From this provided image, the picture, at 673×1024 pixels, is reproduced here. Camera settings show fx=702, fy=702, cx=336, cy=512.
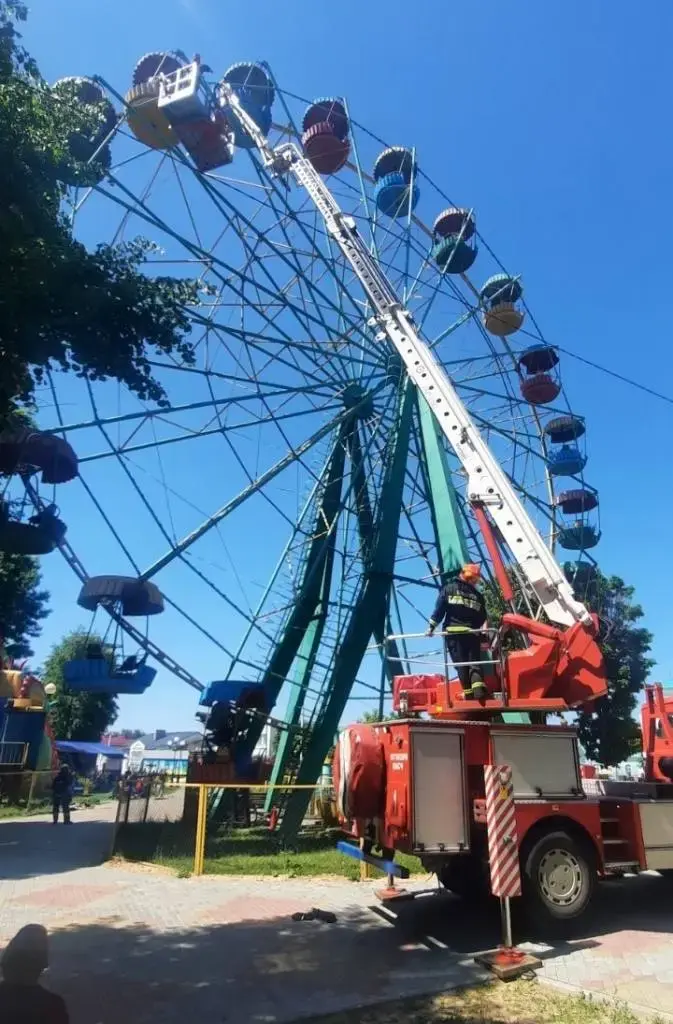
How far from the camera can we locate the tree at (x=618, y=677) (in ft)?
62.3

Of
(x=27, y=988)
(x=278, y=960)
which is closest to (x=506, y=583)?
(x=278, y=960)

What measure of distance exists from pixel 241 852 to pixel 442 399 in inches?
382

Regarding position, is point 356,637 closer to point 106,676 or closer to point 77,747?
point 106,676

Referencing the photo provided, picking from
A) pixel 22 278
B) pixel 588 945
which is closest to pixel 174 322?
pixel 22 278

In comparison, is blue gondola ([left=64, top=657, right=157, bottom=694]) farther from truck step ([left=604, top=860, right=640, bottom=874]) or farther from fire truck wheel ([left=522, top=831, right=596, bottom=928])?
truck step ([left=604, top=860, right=640, bottom=874])

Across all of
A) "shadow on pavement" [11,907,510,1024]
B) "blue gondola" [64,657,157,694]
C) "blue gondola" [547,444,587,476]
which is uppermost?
"blue gondola" [547,444,587,476]

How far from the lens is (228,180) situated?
1523cm

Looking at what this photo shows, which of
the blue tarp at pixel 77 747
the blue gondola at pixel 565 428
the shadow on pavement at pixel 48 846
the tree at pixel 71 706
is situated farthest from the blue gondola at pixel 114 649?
the tree at pixel 71 706

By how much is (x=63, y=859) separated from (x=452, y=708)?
906 cm

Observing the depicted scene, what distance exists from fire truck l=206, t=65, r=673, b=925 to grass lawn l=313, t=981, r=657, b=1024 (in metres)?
1.66

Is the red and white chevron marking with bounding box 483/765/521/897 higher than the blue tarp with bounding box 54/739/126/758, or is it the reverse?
the blue tarp with bounding box 54/739/126/758

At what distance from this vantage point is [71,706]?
1839 inches

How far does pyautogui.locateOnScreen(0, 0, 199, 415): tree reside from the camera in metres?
6.10

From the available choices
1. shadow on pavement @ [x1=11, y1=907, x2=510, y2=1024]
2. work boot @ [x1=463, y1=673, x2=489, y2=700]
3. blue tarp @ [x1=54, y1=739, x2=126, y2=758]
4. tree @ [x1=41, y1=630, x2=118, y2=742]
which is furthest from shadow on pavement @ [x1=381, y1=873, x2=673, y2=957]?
tree @ [x1=41, y1=630, x2=118, y2=742]
